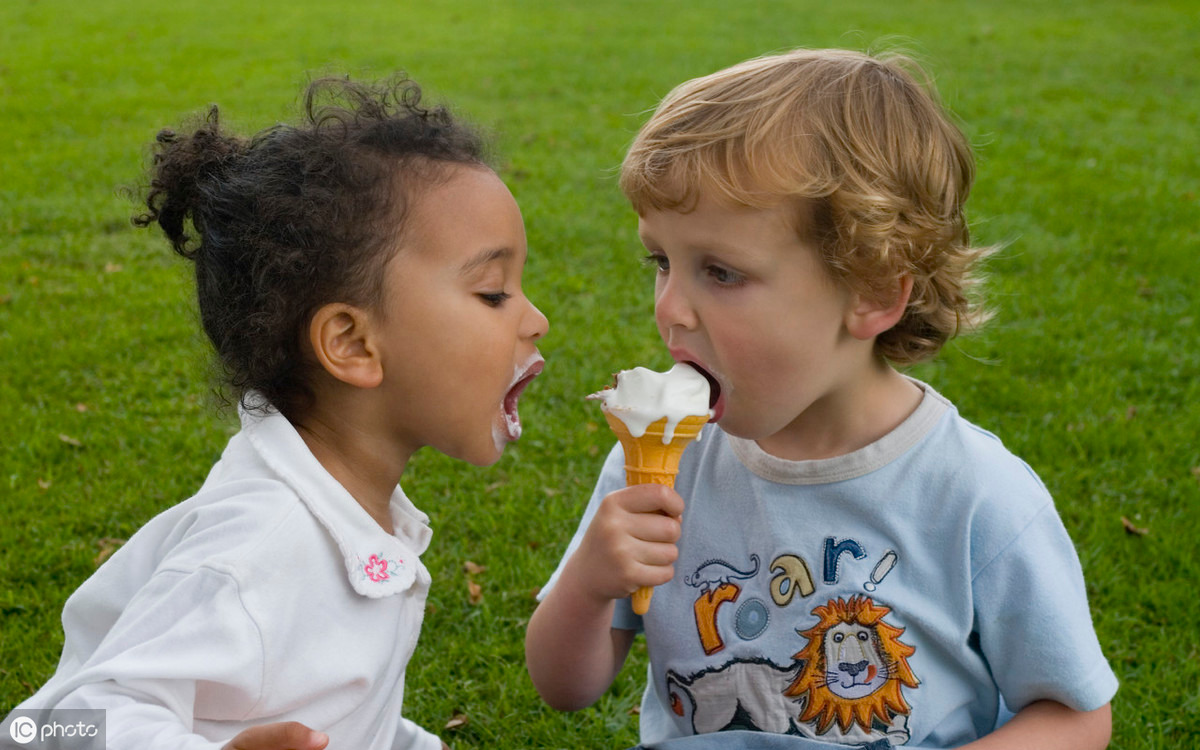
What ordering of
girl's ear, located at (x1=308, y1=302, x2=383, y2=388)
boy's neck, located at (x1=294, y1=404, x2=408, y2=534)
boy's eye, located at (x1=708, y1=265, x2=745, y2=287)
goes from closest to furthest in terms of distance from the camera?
boy's eye, located at (x1=708, y1=265, x2=745, y2=287), girl's ear, located at (x1=308, y1=302, x2=383, y2=388), boy's neck, located at (x1=294, y1=404, x2=408, y2=534)

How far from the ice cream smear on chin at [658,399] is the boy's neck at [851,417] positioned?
343 mm

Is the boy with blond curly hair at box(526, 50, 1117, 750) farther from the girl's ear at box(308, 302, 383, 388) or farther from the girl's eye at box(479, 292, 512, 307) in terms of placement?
the girl's ear at box(308, 302, 383, 388)

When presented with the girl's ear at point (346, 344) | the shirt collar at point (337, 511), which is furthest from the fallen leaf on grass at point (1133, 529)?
the girl's ear at point (346, 344)

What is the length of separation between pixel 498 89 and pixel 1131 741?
430 inches

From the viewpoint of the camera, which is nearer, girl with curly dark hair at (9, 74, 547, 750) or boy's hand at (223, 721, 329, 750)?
boy's hand at (223, 721, 329, 750)

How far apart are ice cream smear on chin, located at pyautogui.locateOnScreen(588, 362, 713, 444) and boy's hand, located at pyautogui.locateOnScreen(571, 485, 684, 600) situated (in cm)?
13

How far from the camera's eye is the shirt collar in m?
2.42

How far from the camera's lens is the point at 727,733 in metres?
2.54

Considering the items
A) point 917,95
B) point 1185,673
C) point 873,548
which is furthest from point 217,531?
point 1185,673

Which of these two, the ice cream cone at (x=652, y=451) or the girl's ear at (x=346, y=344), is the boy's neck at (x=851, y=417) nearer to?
the ice cream cone at (x=652, y=451)

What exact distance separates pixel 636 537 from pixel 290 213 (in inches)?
42.5

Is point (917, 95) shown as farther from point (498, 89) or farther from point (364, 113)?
point (498, 89)

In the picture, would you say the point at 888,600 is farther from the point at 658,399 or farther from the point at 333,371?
the point at 333,371

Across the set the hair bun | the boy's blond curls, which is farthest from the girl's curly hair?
the boy's blond curls
